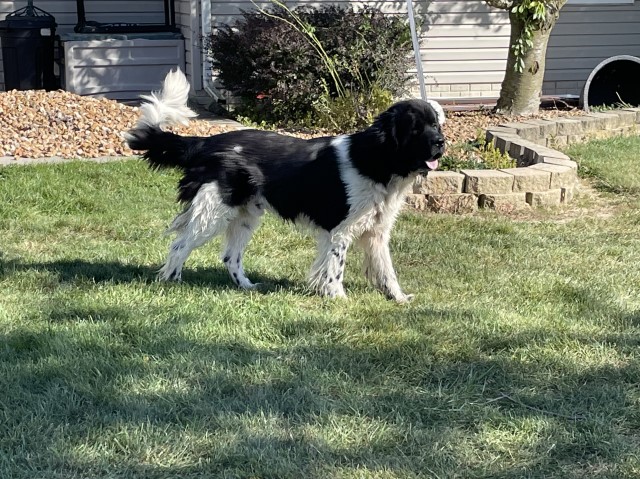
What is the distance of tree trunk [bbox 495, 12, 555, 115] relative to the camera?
472 inches

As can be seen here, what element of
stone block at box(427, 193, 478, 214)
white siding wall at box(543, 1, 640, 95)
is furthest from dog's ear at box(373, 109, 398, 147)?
white siding wall at box(543, 1, 640, 95)

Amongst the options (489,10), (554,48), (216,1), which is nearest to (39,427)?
(216,1)

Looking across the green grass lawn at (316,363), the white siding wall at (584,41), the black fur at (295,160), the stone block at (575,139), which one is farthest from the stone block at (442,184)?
the white siding wall at (584,41)

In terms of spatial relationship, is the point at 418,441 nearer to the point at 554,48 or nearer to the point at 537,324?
the point at 537,324

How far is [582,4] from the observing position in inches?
598

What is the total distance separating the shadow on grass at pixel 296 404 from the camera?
Answer: 3475mm

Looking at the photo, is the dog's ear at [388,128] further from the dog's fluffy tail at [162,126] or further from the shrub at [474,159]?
the shrub at [474,159]

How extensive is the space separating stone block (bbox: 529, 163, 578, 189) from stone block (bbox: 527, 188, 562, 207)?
0.06 m

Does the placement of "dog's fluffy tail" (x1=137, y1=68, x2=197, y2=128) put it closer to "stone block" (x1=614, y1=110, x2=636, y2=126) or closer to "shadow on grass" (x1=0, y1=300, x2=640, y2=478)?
"shadow on grass" (x1=0, y1=300, x2=640, y2=478)

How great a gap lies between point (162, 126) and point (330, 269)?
146cm

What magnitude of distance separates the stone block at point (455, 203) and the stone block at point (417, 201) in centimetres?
8

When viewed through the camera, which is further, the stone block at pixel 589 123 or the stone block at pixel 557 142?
the stone block at pixel 589 123

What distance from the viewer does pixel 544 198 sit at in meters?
8.12

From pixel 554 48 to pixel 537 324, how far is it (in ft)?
37.5
